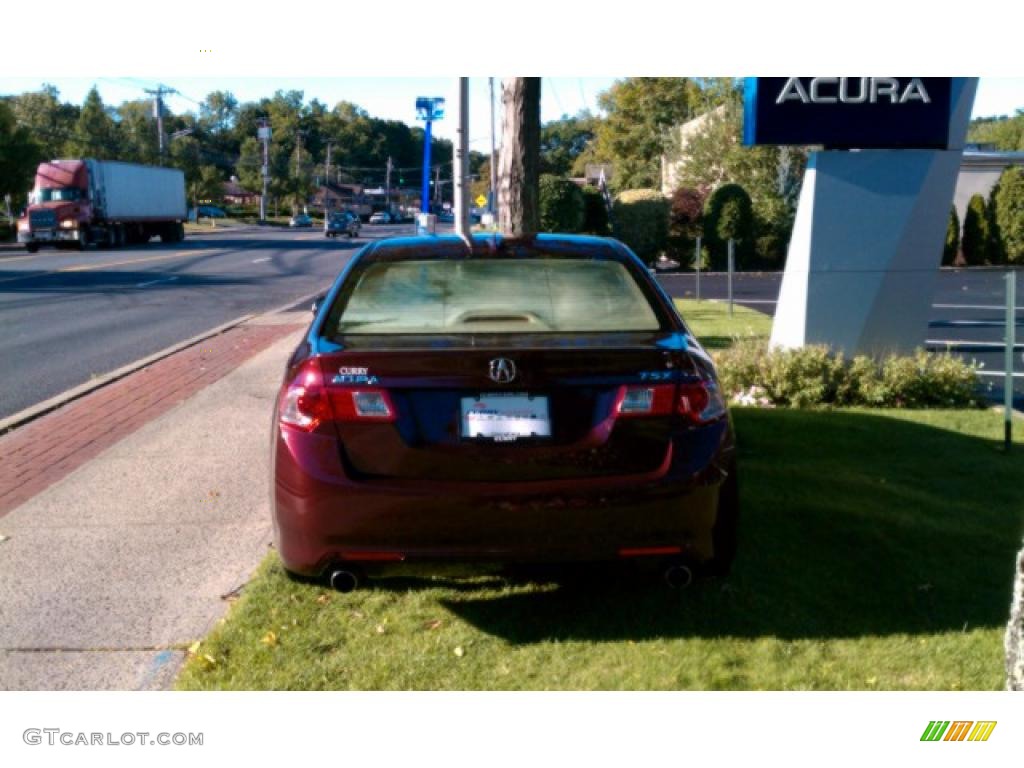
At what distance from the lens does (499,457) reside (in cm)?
414

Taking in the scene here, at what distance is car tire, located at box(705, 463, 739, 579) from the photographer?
14.1ft

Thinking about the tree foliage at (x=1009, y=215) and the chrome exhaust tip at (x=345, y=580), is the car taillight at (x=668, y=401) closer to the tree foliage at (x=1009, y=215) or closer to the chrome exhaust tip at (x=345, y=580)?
the chrome exhaust tip at (x=345, y=580)

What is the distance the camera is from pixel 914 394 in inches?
366

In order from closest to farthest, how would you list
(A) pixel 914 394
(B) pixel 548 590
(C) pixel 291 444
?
(C) pixel 291 444
(B) pixel 548 590
(A) pixel 914 394

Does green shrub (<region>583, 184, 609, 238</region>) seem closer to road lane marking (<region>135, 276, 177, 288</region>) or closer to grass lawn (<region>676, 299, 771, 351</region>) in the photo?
road lane marking (<region>135, 276, 177, 288</region>)

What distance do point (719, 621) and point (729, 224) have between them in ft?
94.4

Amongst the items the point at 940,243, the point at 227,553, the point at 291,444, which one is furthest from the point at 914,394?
the point at 291,444

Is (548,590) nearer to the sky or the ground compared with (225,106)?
nearer to the ground

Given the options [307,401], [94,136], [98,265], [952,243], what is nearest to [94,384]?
[307,401]

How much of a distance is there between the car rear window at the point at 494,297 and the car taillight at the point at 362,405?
0.57 metres

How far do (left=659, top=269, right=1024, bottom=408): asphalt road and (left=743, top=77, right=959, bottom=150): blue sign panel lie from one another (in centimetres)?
196

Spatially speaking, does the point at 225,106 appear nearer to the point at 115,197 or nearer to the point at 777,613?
the point at 115,197
